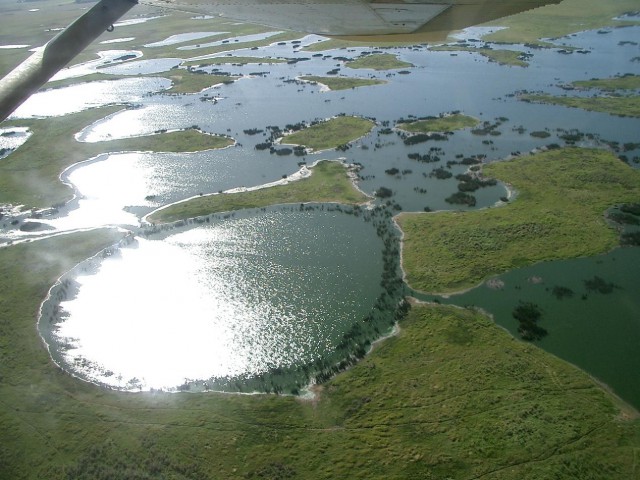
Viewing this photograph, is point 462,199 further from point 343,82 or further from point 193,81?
point 193,81

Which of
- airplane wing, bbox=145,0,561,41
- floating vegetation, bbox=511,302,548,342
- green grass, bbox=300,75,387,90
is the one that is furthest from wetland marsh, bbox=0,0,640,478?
airplane wing, bbox=145,0,561,41

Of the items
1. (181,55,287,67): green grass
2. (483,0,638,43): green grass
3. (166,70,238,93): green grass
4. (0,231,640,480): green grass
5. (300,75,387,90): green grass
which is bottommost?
(0,231,640,480): green grass

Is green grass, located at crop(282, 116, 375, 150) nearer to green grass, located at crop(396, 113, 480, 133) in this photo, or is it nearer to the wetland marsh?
the wetland marsh

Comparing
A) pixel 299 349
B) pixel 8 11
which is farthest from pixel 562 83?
pixel 8 11

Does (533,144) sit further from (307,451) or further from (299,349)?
(307,451)

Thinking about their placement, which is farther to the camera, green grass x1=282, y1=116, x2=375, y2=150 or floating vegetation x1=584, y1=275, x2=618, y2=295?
green grass x1=282, y1=116, x2=375, y2=150

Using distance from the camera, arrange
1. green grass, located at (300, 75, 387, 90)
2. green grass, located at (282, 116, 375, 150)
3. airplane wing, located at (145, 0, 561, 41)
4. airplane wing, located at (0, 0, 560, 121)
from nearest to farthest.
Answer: airplane wing, located at (0, 0, 560, 121) < airplane wing, located at (145, 0, 561, 41) < green grass, located at (282, 116, 375, 150) < green grass, located at (300, 75, 387, 90)
